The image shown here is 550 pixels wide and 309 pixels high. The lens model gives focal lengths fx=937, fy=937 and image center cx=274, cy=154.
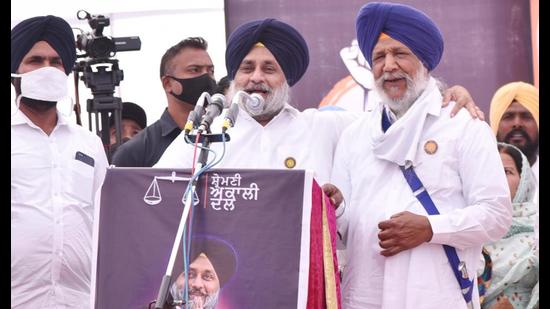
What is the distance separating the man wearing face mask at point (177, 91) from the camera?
17.9 ft

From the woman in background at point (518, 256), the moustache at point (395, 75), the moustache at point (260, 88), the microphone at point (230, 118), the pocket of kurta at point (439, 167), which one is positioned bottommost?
the woman in background at point (518, 256)

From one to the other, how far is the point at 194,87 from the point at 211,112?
2.06 meters

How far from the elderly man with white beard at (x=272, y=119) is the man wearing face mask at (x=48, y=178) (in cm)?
61

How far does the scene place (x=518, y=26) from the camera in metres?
6.64

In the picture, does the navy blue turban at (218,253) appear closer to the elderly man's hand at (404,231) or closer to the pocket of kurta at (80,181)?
the elderly man's hand at (404,231)

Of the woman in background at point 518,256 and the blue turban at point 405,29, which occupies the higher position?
the blue turban at point 405,29

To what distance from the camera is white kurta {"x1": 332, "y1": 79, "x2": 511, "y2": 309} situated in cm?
411

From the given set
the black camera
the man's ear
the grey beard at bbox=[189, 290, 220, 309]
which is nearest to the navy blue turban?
the grey beard at bbox=[189, 290, 220, 309]

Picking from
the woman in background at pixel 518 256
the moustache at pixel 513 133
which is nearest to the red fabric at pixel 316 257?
the woman in background at pixel 518 256

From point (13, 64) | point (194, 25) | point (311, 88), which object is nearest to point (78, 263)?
point (13, 64)

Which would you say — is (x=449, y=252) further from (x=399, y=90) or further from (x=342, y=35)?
(x=342, y=35)

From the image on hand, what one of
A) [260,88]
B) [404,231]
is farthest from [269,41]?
[404,231]

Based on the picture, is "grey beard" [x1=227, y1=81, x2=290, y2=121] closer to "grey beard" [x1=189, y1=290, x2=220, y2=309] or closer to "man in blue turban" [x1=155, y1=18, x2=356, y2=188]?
"man in blue turban" [x1=155, y1=18, x2=356, y2=188]

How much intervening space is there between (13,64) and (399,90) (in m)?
2.09
